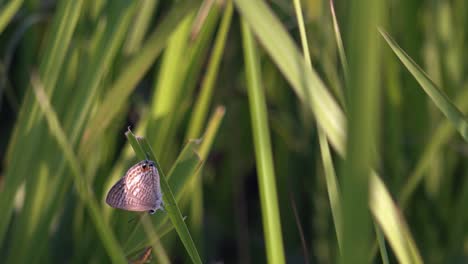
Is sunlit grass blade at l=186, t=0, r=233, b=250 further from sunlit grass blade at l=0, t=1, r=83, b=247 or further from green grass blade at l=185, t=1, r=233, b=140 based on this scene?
sunlit grass blade at l=0, t=1, r=83, b=247

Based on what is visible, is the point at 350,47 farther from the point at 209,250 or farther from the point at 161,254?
the point at 209,250

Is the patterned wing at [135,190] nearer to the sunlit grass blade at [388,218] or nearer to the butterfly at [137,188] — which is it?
the butterfly at [137,188]

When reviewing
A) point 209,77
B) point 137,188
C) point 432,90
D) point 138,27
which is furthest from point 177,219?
point 138,27

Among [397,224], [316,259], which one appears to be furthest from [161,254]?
[316,259]

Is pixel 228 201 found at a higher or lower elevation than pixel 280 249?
lower

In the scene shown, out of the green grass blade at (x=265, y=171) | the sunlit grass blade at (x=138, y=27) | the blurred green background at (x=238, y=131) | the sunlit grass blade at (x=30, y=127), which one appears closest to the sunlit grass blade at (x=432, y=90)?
the blurred green background at (x=238, y=131)

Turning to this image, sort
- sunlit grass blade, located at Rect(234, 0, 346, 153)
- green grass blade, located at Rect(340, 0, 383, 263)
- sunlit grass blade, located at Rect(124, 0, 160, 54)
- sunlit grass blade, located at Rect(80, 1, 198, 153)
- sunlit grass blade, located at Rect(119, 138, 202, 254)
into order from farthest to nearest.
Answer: sunlit grass blade, located at Rect(124, 0, 160, 54), sunlit grass blade, located at Rect(80, 1, 198, 153), sunlit grass blade, located at Rect(119, 138, 202, 254), sunlit grass blade, located at Rect(234, 0, 346, 153), green grass blade, located at Rect(340, 0, 383, 263)

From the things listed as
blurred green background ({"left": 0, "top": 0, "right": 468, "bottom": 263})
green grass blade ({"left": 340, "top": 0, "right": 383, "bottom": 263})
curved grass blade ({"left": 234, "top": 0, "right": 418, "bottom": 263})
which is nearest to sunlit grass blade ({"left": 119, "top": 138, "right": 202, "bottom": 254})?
blurred green background ({"left": 0, "top": 0, "right": 468, "bottom": 263})
